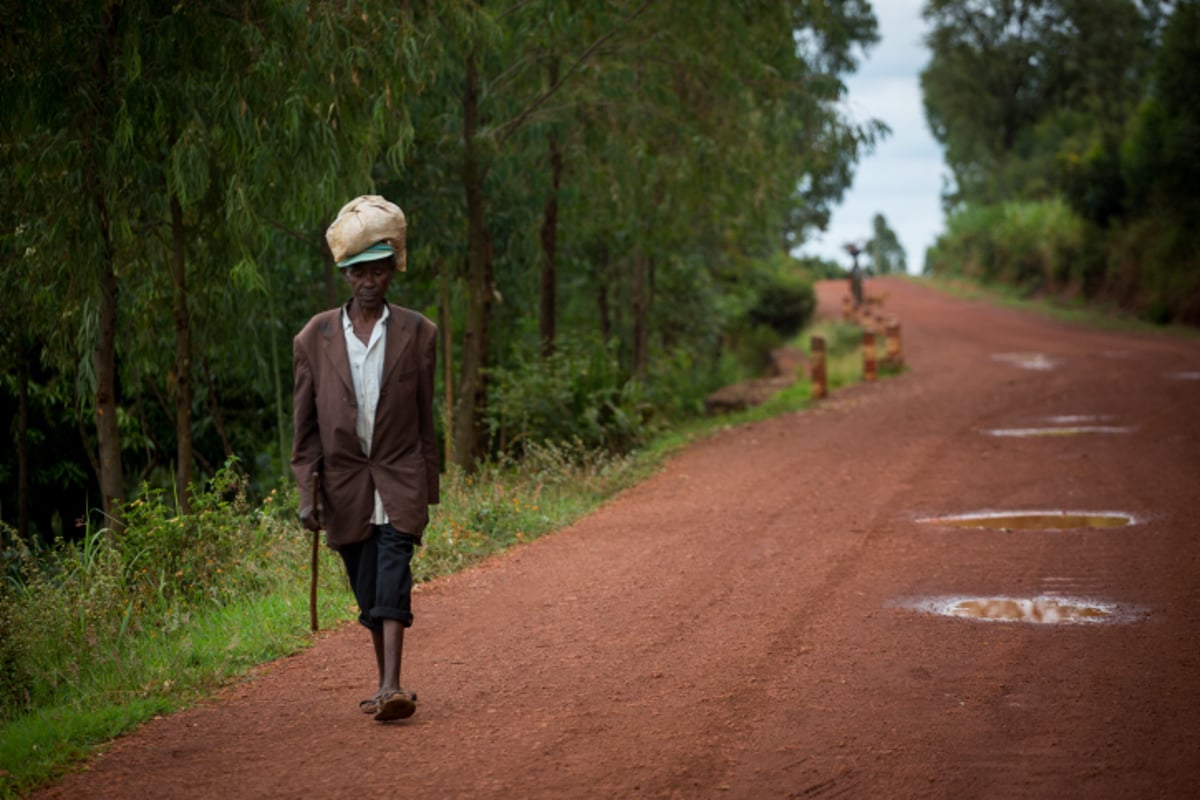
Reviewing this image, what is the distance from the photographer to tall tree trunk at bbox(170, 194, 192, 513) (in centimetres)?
1106

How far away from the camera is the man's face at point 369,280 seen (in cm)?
629

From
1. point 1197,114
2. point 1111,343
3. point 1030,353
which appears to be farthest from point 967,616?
point 1197,114

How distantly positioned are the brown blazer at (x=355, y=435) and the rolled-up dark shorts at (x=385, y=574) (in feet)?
0.24

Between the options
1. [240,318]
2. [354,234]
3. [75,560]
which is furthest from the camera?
[240,318]

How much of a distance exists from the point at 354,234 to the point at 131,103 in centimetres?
486

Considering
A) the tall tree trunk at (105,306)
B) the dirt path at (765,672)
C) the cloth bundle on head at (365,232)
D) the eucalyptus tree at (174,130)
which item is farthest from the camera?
the tall tree trunk at (105,306)

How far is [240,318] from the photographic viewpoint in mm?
13945

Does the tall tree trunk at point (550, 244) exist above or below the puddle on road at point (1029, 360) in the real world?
above

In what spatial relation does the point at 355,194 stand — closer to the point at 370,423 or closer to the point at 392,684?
the point at 370,423

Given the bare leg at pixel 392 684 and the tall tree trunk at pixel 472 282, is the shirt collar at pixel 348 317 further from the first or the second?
the tall tree trunk at pixel 472 282

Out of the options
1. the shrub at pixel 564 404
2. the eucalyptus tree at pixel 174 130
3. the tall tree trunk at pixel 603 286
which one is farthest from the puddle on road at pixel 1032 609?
the tall tree trunk at pixel 603 286

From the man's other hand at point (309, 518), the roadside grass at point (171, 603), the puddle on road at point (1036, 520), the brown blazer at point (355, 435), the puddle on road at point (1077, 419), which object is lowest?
the roadside grass at point (171, 603)

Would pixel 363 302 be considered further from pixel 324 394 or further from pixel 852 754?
pixel 852 754

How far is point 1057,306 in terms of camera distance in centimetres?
4491
